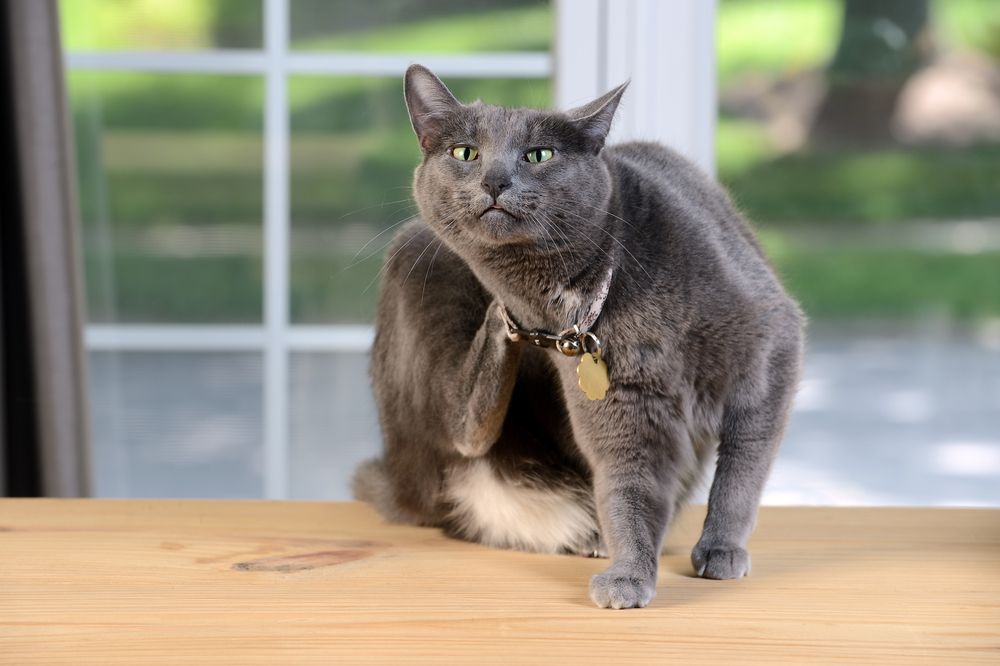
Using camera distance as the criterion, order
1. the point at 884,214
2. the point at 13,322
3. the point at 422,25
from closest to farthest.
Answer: the point at 13,322, the point at 422,25, the point at 884,214

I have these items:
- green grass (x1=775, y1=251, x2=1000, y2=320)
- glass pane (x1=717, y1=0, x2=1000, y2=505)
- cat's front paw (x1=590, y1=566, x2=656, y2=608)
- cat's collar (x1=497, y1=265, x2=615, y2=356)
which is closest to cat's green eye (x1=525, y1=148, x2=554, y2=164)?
cat's collar (x1=497, y1=265, x2=615, y2=356)

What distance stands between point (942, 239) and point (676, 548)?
1.98 meters

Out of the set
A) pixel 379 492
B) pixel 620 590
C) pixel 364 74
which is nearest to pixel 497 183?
pixel 620 590

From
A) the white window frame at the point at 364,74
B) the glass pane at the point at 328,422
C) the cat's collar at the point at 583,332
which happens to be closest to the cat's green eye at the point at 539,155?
the cat's collar at the point at 583,332

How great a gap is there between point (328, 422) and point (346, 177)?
0.42 meters

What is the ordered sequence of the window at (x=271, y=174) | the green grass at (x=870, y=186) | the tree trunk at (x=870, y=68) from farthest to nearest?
the green grass at (x=870, y=186) → the tree trunk at (x=870, y=68) → the window at (x=271, y=174)

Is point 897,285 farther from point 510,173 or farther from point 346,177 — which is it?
point 510,173

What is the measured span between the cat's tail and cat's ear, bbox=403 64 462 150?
411 mm

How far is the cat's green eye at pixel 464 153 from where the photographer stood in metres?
0.79

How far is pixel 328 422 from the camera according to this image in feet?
5.03

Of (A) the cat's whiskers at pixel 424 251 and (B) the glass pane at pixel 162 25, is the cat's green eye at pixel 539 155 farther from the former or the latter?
(B) the glass pane at pixel 162 25

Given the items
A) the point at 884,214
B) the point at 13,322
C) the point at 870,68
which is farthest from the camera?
the point at 884,214

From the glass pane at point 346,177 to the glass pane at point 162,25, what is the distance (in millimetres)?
127

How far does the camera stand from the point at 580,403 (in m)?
0.81
